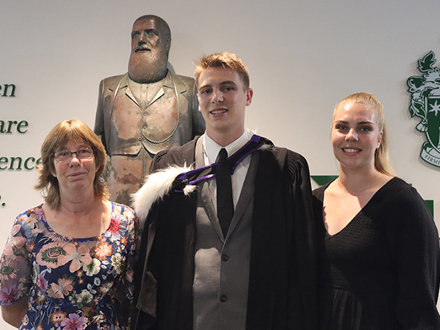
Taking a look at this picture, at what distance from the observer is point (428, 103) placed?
9.87 feet

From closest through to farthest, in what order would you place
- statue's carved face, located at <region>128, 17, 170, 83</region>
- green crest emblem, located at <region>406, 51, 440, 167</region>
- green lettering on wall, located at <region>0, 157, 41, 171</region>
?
statue's carved face, located at <region>128, 17, 170, 83</region>
green crest emblem, located at <region>406, 51, 440, 167</region>
green lettering on wall, located at <region>0, 157, 41, 171</region>

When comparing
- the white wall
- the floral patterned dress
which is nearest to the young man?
the floral patterned dress

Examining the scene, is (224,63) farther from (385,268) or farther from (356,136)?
(385,268)

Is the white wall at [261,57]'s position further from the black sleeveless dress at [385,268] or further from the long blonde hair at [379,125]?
the black sleeveless dress at [385,268]

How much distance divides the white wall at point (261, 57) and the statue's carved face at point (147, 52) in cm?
43

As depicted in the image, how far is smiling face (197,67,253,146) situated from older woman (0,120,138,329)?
44cm

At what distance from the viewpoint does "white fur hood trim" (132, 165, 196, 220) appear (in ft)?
5.26

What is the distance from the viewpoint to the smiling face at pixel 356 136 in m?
1.59

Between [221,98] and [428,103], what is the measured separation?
6.57ft

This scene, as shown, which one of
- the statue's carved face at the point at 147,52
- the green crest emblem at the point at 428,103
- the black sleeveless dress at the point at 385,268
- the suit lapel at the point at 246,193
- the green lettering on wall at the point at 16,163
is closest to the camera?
the black sleeveless dress at the point at 385,268

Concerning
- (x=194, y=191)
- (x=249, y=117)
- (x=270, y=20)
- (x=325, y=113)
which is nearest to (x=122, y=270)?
(x=194, y=191)

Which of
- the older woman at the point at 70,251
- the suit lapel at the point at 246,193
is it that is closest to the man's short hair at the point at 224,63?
the suit lapel at the point at 246,193

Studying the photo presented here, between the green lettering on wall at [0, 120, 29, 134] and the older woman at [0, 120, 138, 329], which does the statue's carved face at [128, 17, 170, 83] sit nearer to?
the green lettering on wall at [0, 120, 29, 134]

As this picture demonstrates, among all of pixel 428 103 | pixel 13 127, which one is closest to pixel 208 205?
pixel 428 103
